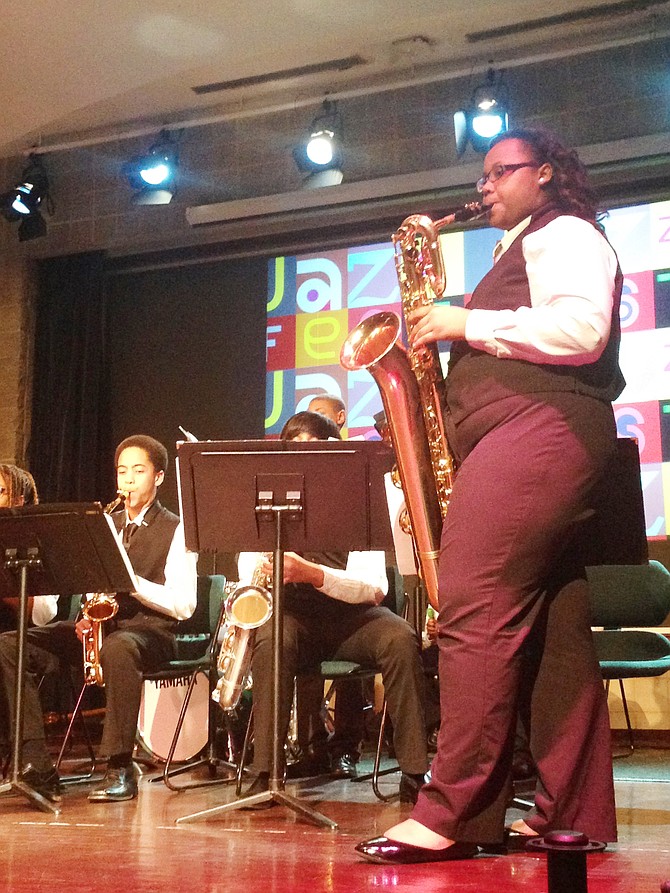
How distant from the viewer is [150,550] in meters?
4.34

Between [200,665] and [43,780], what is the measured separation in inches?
31.3

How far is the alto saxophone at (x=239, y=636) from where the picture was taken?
142 inches

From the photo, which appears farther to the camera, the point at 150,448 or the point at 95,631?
the point at 150,448

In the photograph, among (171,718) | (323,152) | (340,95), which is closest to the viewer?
(171,718)

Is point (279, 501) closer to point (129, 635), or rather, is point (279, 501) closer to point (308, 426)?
point (308, 426)

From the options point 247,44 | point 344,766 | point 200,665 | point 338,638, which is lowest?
point 344,766

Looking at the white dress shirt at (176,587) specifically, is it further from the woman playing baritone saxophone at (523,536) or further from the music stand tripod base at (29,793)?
the woman playing baritone saxophone at (523,536)

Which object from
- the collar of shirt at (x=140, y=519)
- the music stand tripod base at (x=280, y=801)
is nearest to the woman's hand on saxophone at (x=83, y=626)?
the collar of shirt at (x=140, y=519)

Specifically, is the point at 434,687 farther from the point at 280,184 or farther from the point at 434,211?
the point at 280,184

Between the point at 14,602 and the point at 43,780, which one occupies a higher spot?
the point at 14,602

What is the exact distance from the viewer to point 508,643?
2.20m

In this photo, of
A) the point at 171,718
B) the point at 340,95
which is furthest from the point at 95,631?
the point at 340,95

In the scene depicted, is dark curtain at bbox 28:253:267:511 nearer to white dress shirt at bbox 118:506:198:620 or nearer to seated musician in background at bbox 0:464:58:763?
seated musician in background at bbox 0:464:58:763

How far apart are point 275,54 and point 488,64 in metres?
1.40
